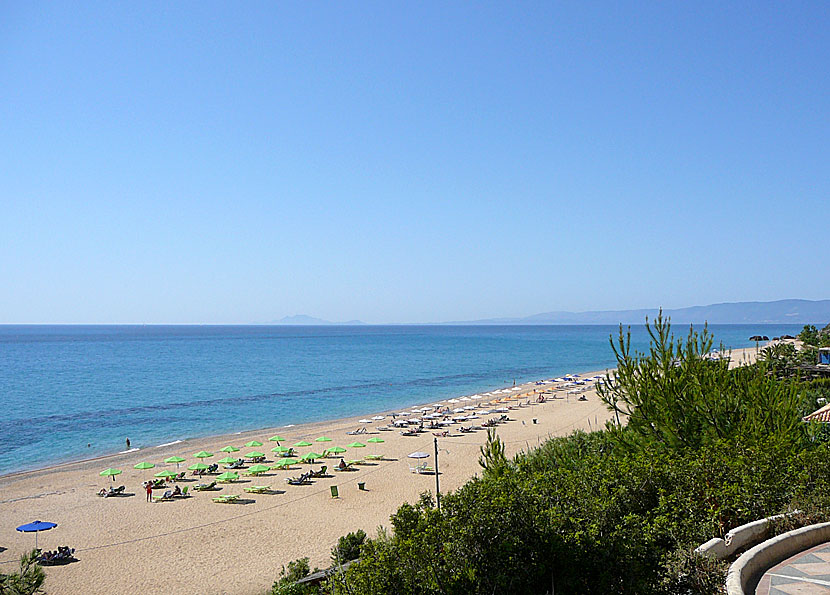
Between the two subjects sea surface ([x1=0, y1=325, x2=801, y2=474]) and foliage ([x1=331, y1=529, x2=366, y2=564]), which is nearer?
foliage ([x1=331, y1=529, x2=366, y2=564])

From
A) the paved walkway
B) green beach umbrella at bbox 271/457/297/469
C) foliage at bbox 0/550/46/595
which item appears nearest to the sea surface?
the paved walkway

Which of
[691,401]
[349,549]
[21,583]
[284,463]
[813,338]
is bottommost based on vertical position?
[284,463]

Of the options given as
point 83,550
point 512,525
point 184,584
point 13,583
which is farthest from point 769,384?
point 83,550

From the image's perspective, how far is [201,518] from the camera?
2080cm

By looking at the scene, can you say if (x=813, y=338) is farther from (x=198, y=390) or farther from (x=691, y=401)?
(x=198, y=390)

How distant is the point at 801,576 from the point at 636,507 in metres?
2.30

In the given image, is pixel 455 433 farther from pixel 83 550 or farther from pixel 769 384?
pixel 769 384

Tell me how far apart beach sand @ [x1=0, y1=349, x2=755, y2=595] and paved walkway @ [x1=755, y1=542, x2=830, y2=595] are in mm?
11643

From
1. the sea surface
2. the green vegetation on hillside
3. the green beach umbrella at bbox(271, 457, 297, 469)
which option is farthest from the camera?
the sea surface

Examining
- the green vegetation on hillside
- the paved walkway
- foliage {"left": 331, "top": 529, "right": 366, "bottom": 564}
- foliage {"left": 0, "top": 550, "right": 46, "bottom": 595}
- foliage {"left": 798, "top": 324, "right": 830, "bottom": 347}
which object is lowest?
foliage {"left": 331, "top": 529, "right": 366, "bottom": 564}

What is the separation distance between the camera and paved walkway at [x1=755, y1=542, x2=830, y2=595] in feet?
17.6

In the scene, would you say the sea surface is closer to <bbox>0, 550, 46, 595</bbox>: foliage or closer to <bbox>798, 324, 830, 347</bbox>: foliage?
<bbox>0, 550, 46, 595</bbox>: foliage

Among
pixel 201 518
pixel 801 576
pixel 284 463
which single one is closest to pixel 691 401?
pixel 801 576

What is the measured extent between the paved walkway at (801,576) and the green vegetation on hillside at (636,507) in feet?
1.38
